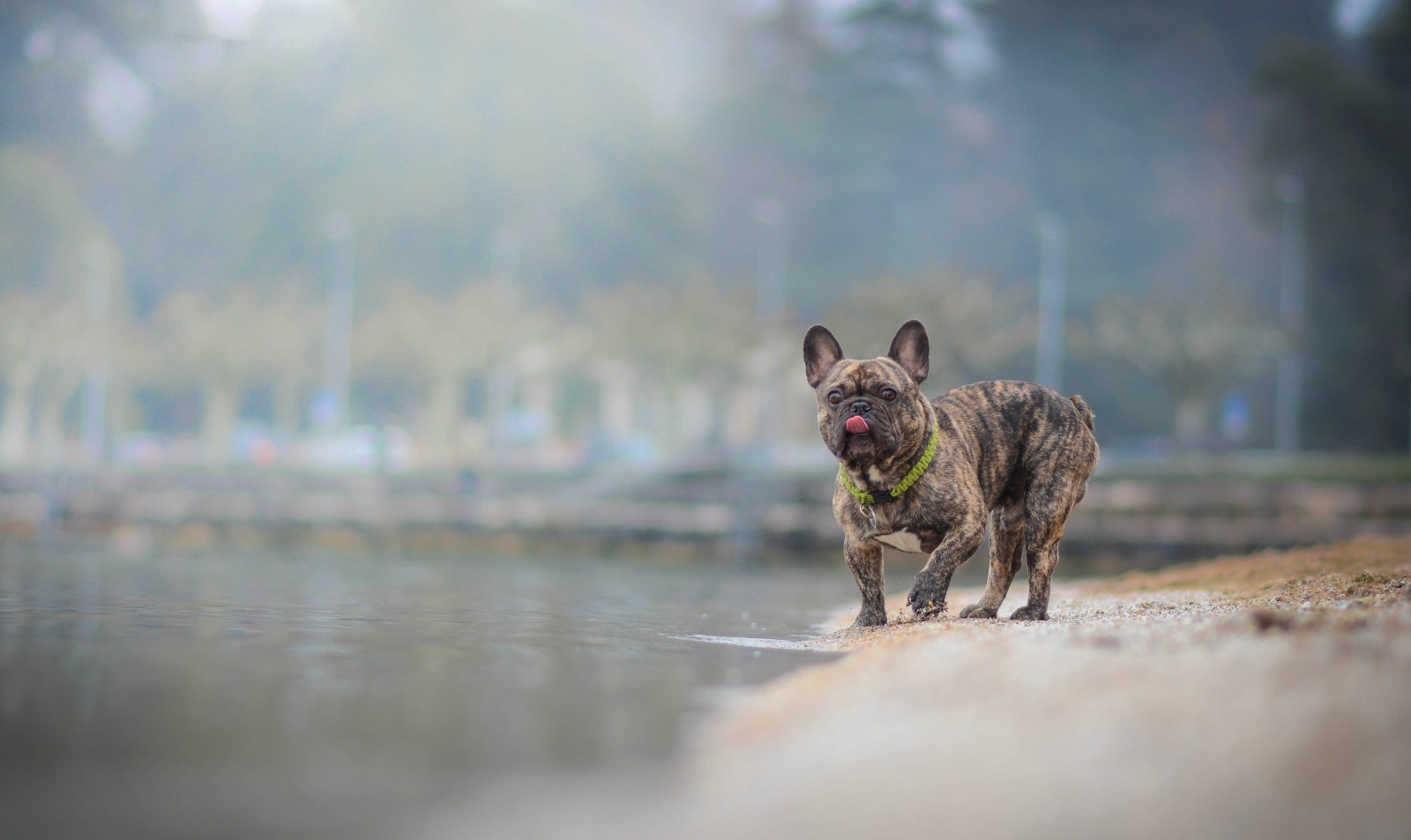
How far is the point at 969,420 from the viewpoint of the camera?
29.9 feet

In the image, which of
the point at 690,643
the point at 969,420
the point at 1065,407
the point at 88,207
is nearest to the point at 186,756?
the point at 690,643

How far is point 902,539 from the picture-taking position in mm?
8555

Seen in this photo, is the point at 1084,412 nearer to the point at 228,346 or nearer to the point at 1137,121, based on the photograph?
the point at 228,346

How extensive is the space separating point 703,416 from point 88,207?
39.1 m

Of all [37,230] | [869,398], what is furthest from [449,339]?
[869,398]

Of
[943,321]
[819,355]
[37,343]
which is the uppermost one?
[943,321]

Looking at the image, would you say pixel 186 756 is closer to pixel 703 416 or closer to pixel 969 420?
pixel 969 420

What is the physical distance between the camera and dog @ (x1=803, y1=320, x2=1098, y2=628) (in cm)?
820

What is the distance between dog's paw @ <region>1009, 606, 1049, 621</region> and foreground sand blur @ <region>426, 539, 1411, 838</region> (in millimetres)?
2454

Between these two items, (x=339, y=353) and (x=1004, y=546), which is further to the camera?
(x=339, y=353)

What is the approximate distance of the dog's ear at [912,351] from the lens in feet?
29.0

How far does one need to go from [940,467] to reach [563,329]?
45531 millimetres

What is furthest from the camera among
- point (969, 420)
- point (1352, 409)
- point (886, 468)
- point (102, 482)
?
point (1352, 409)

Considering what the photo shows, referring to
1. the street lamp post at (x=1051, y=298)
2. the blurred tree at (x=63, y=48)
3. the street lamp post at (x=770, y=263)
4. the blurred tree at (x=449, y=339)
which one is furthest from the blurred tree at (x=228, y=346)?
the blurred tree at (x=63, y=48)
